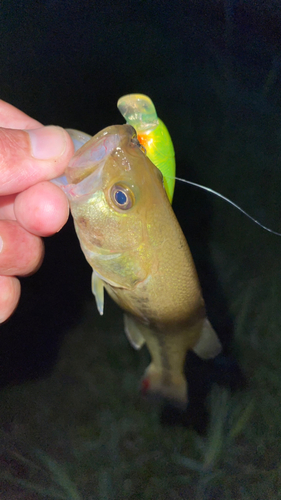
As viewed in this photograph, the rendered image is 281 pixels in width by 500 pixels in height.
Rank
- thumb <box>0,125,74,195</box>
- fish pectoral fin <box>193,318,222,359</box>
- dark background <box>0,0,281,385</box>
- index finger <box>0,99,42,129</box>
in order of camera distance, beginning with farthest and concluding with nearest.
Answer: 1. dark background <box>0,0,281,385</box>
2. fish pectoral fin <box>193,318,222,359</box>
3. index finger <box>0,99,42,129</box>
4. thumb <box>0,125,74,195</box>

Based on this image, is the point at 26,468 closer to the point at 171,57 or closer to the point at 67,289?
the point at 67,289

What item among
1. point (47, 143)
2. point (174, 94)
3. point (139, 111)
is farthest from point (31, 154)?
point (174, 94)

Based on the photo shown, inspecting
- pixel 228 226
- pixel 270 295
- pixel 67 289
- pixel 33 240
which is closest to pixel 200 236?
pixel 228 226

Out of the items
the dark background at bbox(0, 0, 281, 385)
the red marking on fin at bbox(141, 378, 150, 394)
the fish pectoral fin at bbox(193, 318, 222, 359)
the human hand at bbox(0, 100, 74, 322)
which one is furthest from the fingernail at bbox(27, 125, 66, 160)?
the red marking on fin at bbox(141, 378, 150, 394)

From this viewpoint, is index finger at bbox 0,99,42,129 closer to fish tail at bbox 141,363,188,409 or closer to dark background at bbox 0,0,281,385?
dark background at bbox 0,0,281,385

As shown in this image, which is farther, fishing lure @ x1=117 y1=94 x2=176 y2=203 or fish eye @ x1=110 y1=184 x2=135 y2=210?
fishing lure @ x1=117 y1=94 x2=176 y2=203

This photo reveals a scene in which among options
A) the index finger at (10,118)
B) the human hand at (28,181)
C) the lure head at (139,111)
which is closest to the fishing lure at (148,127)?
the lure head at (139,111)

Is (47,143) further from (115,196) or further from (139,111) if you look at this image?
(139,111)
